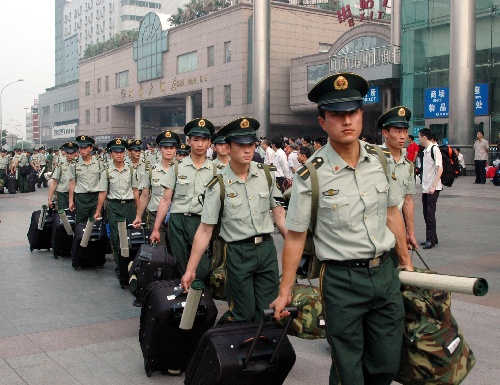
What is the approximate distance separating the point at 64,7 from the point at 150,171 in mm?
144276

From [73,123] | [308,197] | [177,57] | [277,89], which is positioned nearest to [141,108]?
[177,57]

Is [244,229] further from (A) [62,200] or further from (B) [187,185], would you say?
(A) [62,200]

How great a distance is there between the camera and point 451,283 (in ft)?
9.91

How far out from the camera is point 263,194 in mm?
5145

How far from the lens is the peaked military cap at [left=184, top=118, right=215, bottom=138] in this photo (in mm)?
6600

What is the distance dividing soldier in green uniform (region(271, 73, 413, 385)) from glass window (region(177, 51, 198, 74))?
4756cm

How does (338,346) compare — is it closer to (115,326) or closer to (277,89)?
(115,326)

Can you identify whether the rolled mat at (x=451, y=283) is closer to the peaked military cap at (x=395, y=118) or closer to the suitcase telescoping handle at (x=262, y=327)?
the suitcase telescoping handle at (x=262, y=327)

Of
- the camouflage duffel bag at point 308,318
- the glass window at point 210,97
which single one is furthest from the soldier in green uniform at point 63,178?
the glass window at point 210,97

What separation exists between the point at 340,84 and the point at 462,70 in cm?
2481

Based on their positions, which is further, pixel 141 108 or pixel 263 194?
pixel 141 108

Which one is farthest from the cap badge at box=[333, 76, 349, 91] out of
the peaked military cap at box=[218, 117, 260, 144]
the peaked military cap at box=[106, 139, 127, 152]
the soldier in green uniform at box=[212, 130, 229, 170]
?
the peaked military cap at box=[106, 139, 127, 152]

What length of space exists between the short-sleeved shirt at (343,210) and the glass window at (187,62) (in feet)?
156

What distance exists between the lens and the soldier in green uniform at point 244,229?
4.84 metres
